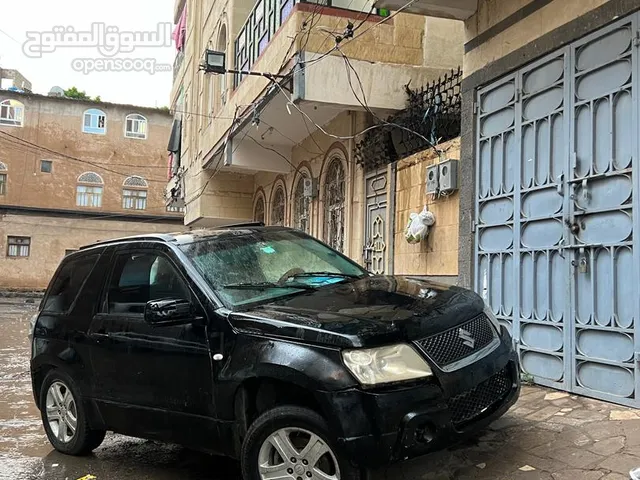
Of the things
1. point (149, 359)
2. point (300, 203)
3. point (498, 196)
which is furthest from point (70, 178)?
point (149, 359)

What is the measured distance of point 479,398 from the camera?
3295 mm

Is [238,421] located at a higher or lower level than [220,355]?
lower

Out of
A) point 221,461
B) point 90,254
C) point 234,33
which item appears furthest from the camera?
point 234,33

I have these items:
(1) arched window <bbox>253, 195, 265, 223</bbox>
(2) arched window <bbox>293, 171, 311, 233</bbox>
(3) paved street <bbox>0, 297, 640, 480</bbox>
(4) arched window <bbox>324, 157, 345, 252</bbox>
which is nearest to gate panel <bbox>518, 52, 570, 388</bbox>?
(3) paved street <bbox>0, 297, 640, 480</bbox>

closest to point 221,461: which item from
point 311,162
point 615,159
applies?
point 615,159

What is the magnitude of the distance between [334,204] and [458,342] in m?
8.88

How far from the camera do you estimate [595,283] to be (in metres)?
4.86

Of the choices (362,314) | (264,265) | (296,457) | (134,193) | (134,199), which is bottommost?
(296,457)

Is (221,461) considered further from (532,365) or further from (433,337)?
(532,365)

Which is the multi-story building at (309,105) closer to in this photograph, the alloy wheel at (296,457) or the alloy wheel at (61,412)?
the alloy wheel at (61,412)

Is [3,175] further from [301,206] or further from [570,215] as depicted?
[570,215]

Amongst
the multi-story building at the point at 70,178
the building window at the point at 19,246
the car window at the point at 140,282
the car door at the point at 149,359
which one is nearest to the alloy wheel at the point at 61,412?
the car door at the point at 149,359

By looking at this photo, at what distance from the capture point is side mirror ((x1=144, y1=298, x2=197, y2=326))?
11.8 feet

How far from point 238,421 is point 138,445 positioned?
2275 mm
